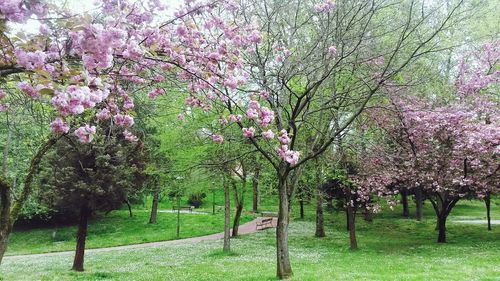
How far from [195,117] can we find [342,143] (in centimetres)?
822

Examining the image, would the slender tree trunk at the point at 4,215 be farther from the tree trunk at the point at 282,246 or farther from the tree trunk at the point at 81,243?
the tree trunk at the point at 81,243

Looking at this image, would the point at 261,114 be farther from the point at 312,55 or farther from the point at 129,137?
the point at 312,55

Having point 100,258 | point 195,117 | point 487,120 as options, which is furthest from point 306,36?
point 100,258

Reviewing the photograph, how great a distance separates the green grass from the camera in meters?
27.0

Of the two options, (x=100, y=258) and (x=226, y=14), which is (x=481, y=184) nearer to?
(x=226, y=14)

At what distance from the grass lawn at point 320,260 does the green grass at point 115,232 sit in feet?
18.6

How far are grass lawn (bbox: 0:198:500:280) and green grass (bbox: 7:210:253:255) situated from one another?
5.65 m

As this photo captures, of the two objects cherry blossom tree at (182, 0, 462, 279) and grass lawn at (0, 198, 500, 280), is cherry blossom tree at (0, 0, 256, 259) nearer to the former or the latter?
cherry blossom tree at (182, 0, 462, 279)

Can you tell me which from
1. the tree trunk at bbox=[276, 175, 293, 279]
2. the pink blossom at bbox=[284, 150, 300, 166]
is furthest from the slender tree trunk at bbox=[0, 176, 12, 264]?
the tree trunk at bbox=[276, 175, 293, 279]

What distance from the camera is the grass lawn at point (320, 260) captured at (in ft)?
39.7

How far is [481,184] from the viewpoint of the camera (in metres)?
18.1

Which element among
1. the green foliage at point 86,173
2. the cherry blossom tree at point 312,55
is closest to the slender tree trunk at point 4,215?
the cherry blossom tree at point 312,55

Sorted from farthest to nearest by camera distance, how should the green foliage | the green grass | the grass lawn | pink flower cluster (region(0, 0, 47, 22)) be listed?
the green grass, the green foliage, the grass lawn, pink flower cluster (region(0, 0, 47, 22))

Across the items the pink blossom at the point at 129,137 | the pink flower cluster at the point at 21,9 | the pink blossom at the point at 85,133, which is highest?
the pink flower cluster at the point at 21,9
